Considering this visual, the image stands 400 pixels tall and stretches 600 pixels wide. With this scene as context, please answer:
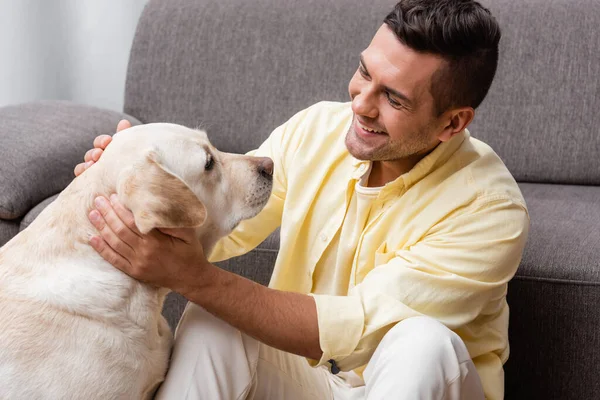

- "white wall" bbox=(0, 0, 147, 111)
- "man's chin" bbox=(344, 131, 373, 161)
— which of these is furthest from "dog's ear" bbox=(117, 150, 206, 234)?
"white wall" bbox=(0, 0, 147, 111)

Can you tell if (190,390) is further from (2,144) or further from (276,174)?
(2,144)

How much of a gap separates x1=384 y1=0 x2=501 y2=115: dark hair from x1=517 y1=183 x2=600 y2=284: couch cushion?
0.51 meters

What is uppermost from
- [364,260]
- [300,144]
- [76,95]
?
[300,144]

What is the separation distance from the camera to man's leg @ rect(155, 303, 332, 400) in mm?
1478

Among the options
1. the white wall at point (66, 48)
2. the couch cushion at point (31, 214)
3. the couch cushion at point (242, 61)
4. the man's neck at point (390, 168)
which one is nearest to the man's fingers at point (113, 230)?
the man's neck at point (390, 168)

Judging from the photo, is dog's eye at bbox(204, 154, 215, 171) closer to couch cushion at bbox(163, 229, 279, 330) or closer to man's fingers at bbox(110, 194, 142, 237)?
man's fingers at bbox(110, 194, 142, 237)

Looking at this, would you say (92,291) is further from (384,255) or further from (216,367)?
(384,255)

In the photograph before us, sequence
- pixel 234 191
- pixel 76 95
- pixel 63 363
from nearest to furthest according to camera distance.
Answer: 1. pixel 63 363
2. pixel 234 191
3. pixel 76 95

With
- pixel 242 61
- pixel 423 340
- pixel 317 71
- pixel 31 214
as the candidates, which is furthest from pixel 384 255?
pixel 242 61

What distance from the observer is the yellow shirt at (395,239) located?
4.91 ft

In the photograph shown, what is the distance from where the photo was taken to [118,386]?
1361 mm

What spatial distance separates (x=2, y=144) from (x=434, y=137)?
1427mm

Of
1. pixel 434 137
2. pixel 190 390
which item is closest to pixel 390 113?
pixel 434 137

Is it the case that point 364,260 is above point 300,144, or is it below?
below
